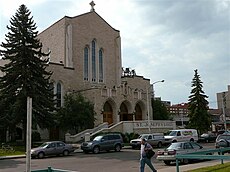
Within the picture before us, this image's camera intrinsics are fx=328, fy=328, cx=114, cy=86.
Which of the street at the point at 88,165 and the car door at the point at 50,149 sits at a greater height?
the car door at the point at 50,149

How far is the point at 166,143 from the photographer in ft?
123

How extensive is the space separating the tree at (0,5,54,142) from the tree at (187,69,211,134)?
2716 centimetres

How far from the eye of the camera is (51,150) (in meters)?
28.6

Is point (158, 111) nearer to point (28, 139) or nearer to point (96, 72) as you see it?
point (96, 72)

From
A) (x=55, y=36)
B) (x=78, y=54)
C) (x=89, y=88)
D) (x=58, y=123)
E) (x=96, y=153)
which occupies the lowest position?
(x=96, y=153)

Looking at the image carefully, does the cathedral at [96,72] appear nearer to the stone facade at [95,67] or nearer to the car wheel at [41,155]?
the stone facade at [95,67]

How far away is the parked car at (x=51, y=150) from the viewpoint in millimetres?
27656

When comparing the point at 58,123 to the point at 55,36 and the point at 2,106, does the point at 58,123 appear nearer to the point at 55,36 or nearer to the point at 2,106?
the point at 2,106

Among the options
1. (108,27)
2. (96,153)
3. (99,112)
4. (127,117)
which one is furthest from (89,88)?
(96,153)

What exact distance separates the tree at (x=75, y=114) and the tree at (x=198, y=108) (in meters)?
19.2

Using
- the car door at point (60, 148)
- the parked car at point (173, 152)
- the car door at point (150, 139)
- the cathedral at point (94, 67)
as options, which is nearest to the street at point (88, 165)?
the parked car at point (173, 152)

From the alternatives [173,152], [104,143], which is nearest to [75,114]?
[104,143]

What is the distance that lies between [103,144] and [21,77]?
38.8 ft

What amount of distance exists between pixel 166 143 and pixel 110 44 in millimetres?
26513
